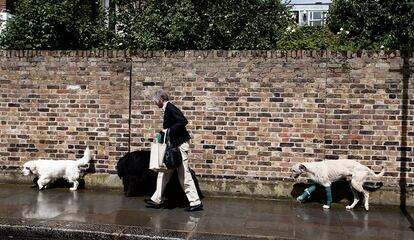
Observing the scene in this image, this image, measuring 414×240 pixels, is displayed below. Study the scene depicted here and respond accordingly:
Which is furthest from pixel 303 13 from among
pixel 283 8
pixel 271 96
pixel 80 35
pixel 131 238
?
pixel 131 238

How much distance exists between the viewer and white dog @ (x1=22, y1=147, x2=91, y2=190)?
344 inches

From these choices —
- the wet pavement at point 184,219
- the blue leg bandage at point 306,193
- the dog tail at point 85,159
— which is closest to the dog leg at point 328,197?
the wet pavement at point 184,219

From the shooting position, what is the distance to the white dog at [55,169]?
344 inches

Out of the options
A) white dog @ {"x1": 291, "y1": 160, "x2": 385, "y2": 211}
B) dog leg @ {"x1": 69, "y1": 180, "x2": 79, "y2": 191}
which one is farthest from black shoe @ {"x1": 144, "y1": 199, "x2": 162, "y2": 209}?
white dog @ {"x1": 291, "y1": 160, "x2": 385, "y2": 211}

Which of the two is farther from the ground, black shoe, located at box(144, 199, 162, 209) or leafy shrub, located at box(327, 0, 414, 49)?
leafy shrub, located at box(327, 0, 414, 49)

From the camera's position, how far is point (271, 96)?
8.43 m

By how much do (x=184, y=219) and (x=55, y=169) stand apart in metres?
2.93

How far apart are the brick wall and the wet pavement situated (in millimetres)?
767

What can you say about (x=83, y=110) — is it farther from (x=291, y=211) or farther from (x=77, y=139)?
(x=291, y=211)

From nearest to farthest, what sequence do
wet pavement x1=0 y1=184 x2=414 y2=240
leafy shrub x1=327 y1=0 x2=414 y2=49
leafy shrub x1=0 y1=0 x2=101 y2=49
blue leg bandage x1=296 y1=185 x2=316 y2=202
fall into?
1. wet pavement x1=0 y1=184 x2=414 y2=240
2. blue leg bandage x1=296 y1=185 x2=316 y2=202
3. leafy shrub x1=0 y1=0 x2=101 y2=49
4. leafy shrub x1=327 y1=0 x2=414 y2=49

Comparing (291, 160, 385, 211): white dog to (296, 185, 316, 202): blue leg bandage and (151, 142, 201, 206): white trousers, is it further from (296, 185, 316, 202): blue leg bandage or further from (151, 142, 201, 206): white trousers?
(151, 142, 201, 206): white trousers

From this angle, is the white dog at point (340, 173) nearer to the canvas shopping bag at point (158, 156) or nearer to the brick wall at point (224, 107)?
the brick wall at point (224, 107)

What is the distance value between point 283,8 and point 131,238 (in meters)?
11.9

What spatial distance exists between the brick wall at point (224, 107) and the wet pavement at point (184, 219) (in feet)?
2.52
